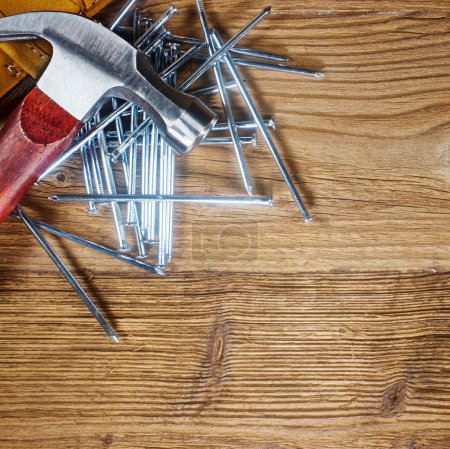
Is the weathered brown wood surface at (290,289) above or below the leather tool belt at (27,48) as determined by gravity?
below

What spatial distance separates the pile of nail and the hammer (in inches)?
3.2

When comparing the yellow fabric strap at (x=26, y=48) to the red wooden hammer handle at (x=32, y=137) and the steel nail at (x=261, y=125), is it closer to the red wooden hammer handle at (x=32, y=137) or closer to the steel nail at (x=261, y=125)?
the red wooden hammer handle at (x=32, y=137)

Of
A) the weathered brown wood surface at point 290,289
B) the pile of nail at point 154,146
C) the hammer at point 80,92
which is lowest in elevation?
the weathered brown wood surface at point 290,289

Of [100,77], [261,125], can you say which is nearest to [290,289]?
[261,125]

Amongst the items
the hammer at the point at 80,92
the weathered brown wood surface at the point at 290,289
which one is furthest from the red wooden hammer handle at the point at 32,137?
the weathered brown wood surface at the point at 290,289

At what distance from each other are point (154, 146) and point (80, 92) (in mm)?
146

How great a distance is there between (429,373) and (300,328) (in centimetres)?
20

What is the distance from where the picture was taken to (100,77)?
1.00m

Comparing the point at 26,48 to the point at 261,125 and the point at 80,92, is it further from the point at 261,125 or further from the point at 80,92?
the point at 261,125

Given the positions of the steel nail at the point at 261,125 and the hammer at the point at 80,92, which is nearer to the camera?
the hammer at the point at 80,92

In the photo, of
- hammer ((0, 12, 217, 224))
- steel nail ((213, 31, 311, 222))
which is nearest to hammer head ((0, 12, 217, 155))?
hammer ((0, 12, 217, 224))

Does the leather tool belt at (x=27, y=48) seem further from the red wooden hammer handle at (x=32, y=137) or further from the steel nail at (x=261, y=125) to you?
the steel nail at (x=261, y=125)

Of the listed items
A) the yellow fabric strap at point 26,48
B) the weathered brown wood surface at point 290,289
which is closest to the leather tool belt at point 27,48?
the yellow fabric strap at point 26,48

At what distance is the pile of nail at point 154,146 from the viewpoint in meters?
1.10
